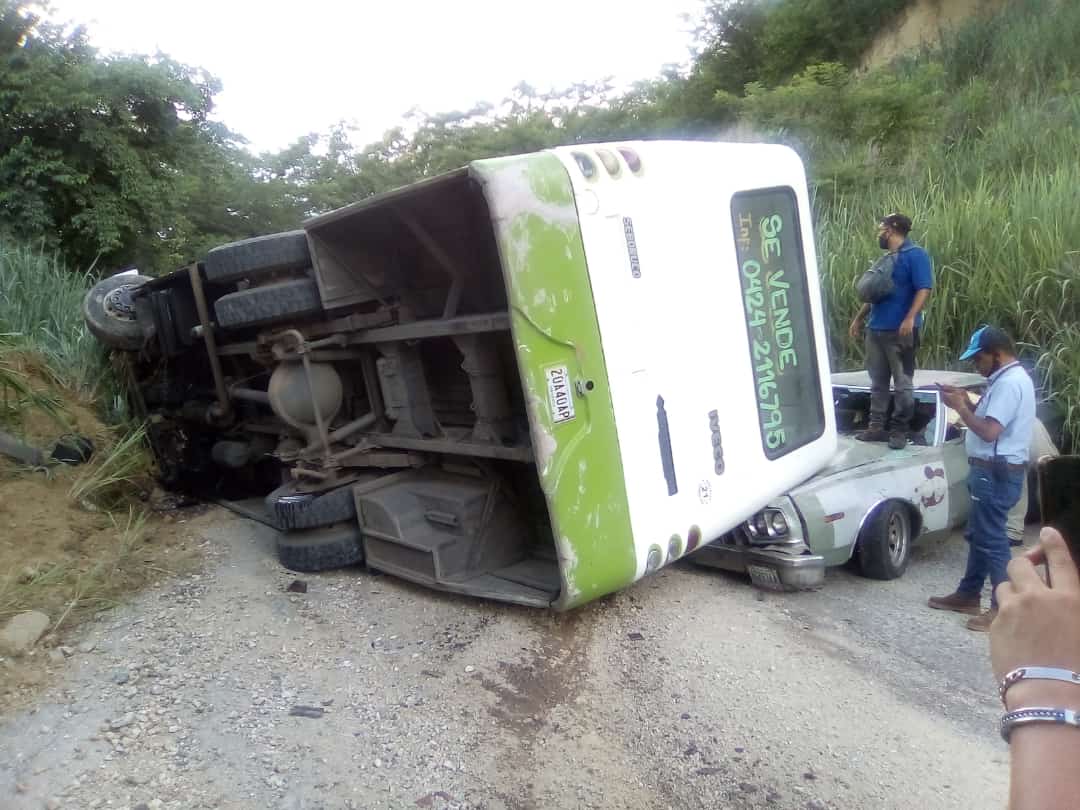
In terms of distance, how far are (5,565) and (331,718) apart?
1.88 meters

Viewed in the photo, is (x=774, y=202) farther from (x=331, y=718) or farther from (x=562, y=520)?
(x=331, y=718)

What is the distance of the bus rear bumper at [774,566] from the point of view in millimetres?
4250

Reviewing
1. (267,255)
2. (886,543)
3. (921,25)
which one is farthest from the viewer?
(921,25)

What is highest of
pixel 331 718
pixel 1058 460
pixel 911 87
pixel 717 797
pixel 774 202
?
pixel 911 87

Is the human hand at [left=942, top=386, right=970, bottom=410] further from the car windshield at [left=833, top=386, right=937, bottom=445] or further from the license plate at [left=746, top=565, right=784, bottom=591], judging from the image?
the car windshield at [left=833, top=386, right=937, bottom=445]

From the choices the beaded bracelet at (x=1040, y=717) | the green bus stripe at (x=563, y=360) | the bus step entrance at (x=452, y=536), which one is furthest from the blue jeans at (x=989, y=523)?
the beaded bracelet at (x=1040, y=717)

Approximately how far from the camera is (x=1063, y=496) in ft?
3.69

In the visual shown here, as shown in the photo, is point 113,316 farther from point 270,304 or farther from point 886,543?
point 886,543

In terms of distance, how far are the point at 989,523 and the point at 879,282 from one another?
2241 millimetres

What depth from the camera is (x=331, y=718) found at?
2943 mm

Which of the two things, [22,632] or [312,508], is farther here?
[312,508]

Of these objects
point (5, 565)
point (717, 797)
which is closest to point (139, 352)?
point (5, 565)

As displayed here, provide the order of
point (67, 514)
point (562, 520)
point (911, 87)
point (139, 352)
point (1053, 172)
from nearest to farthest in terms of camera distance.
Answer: point (562, 520)
point (67, 514)
point (139, 352)
point (1053, 172)
point (911, 87)

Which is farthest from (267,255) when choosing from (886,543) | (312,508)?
(886,543)
